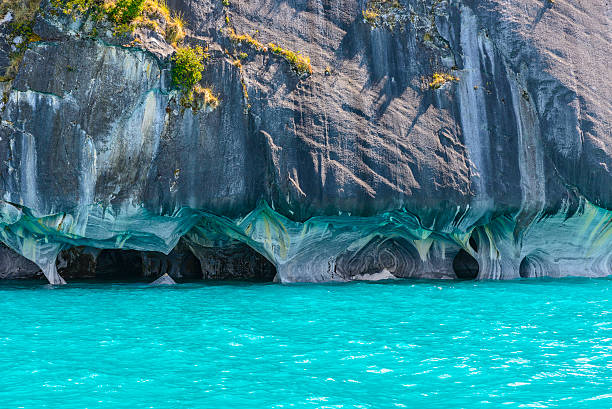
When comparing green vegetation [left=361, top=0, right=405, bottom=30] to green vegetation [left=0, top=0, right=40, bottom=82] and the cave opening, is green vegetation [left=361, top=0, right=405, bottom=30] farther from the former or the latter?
green vegetation [left=0, top=0, right=40, bottom=82]

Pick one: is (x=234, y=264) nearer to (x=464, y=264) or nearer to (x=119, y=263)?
(x=119, y=263)

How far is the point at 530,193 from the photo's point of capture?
20.3 meters

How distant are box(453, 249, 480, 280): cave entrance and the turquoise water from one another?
4835mm

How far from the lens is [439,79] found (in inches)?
821

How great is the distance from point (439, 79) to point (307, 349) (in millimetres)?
12543

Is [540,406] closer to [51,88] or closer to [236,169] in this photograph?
[236,169]

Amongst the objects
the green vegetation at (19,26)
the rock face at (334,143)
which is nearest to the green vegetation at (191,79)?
the rock face at (334,143)

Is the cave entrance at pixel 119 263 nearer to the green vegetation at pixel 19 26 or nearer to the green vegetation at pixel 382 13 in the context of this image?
the green vegetation at pixel 19 26

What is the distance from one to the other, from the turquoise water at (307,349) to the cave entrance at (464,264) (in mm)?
4835

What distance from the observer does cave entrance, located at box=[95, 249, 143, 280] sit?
23.8m

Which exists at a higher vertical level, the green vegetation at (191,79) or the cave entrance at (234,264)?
the green vegetation at (191,79)

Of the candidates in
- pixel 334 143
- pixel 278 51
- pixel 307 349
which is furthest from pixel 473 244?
pixel 307 349

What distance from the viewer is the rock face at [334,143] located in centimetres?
1828

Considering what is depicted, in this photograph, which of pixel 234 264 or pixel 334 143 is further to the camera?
pixel 234 264
